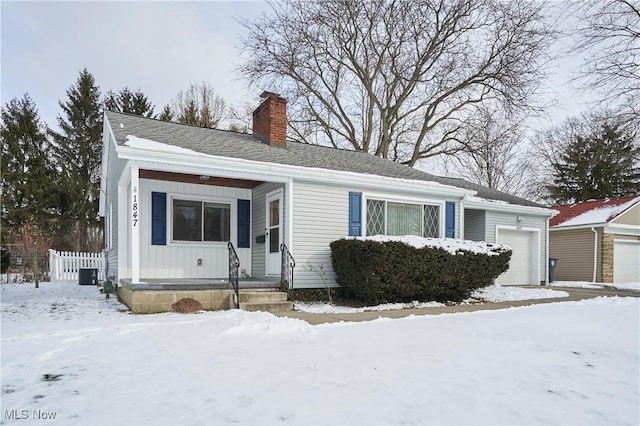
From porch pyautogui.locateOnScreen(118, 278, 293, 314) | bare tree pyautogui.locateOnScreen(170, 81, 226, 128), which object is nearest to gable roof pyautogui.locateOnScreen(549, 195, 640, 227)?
porch pyautogui.locateOnScreen(118, 278, 293, 314)

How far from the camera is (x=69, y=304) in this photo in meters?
8.22

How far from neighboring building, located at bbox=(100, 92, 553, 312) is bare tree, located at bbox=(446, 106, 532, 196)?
475 inches

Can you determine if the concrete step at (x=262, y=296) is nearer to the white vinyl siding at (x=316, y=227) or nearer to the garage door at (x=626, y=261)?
the white vinyl siding at (x=316, y=227)

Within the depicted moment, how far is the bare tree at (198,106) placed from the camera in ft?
85.1

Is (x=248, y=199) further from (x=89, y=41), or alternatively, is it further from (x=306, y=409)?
(x=89, y=41)

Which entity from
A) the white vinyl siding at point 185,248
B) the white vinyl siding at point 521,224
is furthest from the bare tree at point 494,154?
the white vinyl siding at point 185,248

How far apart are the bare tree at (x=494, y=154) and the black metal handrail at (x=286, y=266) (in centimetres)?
1610

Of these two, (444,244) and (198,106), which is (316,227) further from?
(198,106)

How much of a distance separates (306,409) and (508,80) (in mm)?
20264

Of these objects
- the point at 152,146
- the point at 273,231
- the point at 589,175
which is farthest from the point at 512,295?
the point at 589,175

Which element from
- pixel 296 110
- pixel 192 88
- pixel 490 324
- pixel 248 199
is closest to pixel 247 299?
pixel 248 199

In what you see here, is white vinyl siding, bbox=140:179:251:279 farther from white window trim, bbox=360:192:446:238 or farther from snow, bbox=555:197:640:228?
snow, bbox=555:197:640:228

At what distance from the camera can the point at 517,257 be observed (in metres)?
14.2

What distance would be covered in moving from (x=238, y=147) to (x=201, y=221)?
1894 mm
